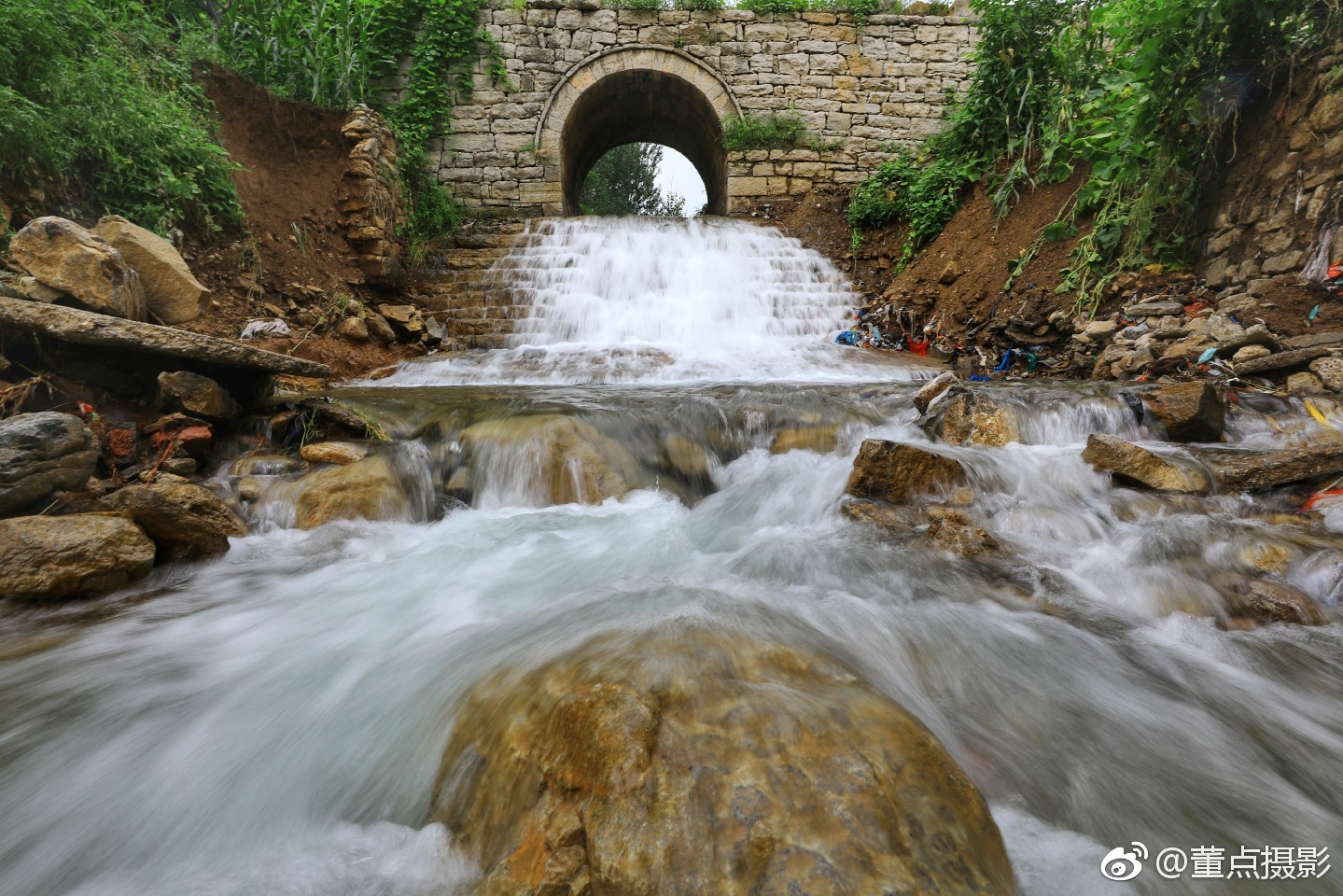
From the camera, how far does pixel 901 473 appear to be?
9.57 feet

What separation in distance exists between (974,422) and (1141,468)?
0.88m

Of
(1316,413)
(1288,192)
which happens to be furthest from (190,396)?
(1288,192)

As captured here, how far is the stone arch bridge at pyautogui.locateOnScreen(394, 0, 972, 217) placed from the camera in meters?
9.73

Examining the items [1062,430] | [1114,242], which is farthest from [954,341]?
[1062,430]

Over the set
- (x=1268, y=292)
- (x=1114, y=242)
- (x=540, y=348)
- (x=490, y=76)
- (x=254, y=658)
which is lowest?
(x=254, y=658)

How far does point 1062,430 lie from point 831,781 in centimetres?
350

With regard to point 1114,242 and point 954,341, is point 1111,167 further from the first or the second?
point 954,341

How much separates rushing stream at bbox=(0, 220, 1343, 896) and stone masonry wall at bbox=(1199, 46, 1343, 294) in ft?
5.42

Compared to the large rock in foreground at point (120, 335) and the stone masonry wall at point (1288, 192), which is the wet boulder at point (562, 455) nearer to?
the large rock in foreground at point (120, 335)

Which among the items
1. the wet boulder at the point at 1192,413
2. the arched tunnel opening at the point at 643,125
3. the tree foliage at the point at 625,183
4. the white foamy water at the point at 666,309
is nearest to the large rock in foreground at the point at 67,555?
the white foamy water at the point at 666,309

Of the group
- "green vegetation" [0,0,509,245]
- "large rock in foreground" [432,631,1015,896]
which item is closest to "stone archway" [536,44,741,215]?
"green vegetation" [0,0,509,245]

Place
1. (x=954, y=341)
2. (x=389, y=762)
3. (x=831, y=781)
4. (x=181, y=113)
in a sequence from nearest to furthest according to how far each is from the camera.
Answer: (x=831, y=781) < (x=389, y=762) < (x=181, y=113) < (x=954, y=341)

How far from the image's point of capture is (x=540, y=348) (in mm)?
7027

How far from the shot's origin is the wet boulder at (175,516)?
2.34m
